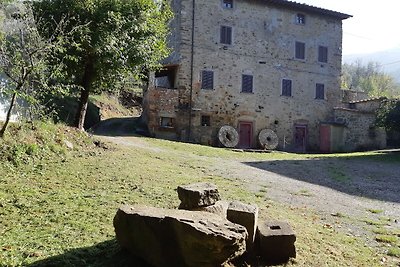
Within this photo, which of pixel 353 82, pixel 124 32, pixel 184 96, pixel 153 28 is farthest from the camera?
pixel 353 82

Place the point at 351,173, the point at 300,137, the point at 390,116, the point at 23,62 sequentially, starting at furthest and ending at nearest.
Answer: the point at 300,137, the point at 390,116, the point at 351,173, the point at 23,62

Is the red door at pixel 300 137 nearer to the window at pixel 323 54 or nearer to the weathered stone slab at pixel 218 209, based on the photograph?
the window at pixel 323 54

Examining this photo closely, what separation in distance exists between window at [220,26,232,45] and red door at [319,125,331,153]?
9196 millimetres

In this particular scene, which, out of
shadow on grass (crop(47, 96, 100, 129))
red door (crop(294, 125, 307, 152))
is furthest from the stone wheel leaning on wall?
shadow on grass (crop(47, 96, 100, 129))

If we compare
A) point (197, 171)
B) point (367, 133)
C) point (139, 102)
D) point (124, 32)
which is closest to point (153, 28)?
point (124, 32)

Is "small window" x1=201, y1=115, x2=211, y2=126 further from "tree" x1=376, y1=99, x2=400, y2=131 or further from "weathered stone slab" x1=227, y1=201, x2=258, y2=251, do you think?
"weathered stone slab" x1=227, y1=201, x2=258, y2=251

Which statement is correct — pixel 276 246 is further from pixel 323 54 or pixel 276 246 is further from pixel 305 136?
pixel 323 54

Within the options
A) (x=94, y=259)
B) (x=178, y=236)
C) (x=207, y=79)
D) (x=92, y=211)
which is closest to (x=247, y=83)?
(x=207, y=79)

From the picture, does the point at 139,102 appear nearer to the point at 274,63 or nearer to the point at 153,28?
the point at 274,63

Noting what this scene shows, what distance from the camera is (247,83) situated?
25.2 metres

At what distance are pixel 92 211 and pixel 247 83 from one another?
2050cm

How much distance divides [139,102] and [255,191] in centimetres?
2824

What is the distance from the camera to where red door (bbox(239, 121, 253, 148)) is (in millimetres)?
24688

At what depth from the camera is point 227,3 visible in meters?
24.7
